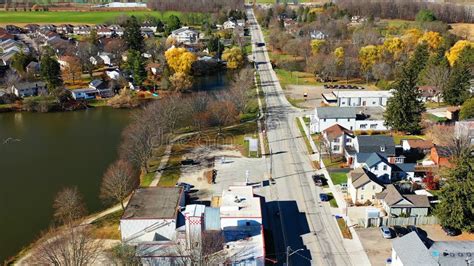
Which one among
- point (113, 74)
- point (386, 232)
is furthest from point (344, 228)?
point (113, 74)

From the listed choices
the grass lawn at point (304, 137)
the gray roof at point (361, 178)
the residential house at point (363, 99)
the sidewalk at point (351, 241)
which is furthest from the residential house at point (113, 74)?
the gray roof at point (361, 178)

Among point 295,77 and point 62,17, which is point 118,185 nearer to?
point 295,77

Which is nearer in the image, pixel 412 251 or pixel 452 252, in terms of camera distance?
pixel 452 252

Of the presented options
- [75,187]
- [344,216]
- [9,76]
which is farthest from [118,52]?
[344,216]

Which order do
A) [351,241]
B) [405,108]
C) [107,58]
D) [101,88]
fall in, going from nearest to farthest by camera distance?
[351,241]
[405,108]
[101,88]
[107,58]

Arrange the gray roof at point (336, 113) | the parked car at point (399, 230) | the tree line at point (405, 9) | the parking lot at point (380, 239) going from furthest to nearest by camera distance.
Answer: the tree line at point (405, 9), the gray roof at point (336, 113), the parked car at point (399, 230), the parking lot at point (380, 239)

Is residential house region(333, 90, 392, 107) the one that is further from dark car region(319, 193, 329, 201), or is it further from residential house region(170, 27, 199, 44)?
residential house region(170, 27, 199, 44)

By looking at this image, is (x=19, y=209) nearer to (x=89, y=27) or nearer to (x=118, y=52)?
(x=118, y=52)

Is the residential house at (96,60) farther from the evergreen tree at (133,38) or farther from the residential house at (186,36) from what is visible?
the residential house at (186,36)
